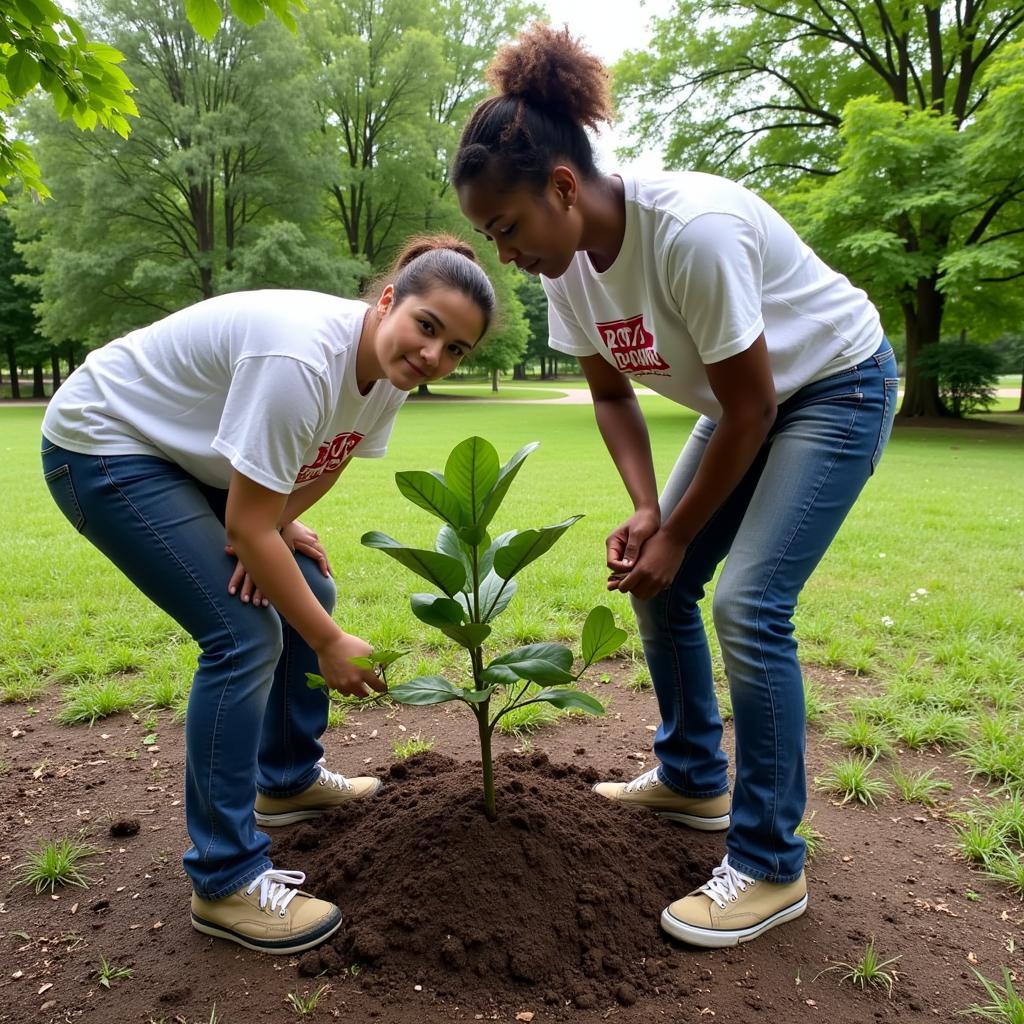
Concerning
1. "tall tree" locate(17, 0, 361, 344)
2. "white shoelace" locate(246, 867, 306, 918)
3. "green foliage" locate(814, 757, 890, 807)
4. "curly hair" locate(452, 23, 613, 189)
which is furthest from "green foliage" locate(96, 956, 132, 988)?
"tall tree" locate(17, 0, 361, 344)

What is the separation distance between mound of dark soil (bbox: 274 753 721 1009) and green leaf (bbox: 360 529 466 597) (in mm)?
638

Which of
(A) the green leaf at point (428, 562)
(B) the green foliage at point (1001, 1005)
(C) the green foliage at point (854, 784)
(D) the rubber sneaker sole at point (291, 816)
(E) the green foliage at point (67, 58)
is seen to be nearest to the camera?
(B) the green foliage at point (1001, 1005)

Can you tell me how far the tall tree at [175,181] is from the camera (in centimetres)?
2266

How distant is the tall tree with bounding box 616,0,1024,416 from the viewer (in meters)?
17.3

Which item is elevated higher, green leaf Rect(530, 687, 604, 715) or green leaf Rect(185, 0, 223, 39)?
green leaf Rect(185, 0, 223, 39)

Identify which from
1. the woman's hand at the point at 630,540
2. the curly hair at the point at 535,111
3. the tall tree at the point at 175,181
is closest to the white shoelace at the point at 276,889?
the woman's hand at the point at 630,540

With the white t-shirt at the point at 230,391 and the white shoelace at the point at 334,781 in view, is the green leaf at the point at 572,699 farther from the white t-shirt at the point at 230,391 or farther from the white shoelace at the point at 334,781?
the white shoelace at the point at 334,781

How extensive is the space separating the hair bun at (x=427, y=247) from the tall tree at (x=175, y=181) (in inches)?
877

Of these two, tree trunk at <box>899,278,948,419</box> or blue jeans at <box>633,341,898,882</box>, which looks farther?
tree trunk at <box>899,278,948,419</box>

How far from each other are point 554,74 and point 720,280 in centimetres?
60

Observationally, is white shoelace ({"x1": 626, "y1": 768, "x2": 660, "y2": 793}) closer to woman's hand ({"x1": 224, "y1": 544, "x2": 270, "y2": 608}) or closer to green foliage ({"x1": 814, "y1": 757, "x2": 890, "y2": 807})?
green foliage ({"x1": 814, "y1": 757, "x2": 890, "y2": 807})

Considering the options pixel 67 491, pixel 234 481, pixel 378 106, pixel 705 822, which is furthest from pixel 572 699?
pixel 378 106

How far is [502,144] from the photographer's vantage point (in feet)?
A: 5.63

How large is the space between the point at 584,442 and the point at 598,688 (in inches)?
480
